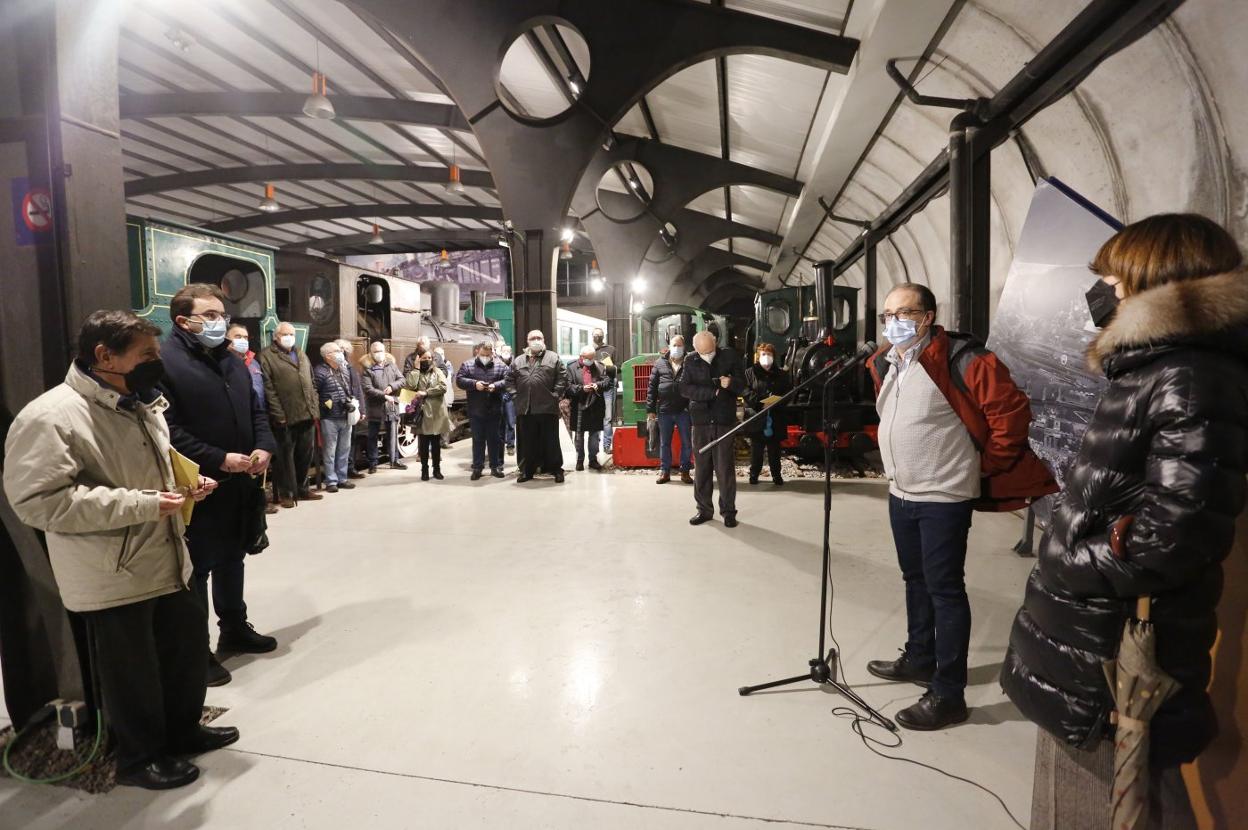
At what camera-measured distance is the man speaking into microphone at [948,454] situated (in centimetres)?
210

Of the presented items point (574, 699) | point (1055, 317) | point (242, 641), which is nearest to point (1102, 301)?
point (1055, 317)

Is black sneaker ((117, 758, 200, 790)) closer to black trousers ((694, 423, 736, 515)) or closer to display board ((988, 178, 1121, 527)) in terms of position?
black trousers ((694, 423, 736, 515))

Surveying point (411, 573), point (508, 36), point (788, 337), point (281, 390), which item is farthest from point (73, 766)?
point (788, 337)

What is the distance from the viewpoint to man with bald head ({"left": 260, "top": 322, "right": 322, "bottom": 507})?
5645mm

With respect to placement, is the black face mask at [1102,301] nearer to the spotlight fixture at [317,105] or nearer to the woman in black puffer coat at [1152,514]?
the woman in black puffer coat at [1152,514]

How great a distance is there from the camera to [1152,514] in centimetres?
117

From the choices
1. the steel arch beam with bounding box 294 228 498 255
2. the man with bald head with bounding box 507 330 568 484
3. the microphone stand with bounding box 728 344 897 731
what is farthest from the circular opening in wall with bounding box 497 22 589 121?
the steel arch beam with bounding box 294 228 498 255

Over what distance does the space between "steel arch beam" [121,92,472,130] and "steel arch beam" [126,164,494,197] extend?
3.68m

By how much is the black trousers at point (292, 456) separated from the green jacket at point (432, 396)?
4.41ft

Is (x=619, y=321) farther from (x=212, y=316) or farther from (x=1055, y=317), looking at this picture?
(x=212, y=316)

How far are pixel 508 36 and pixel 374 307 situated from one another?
497 cm

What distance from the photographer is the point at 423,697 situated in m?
2.48

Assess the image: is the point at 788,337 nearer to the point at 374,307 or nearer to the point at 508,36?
the point at 508,36

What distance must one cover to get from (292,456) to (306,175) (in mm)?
11222
